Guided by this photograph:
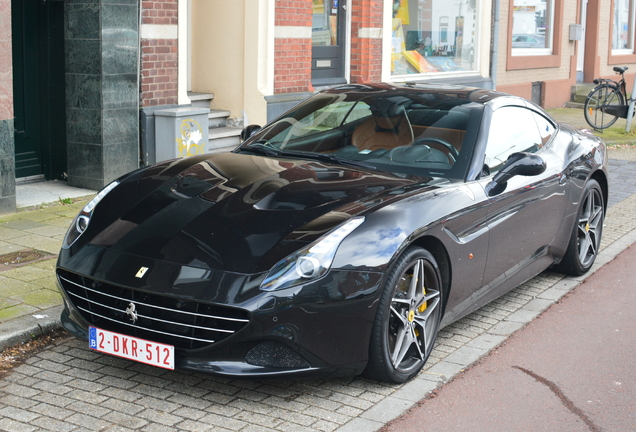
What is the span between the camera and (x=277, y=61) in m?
11.9

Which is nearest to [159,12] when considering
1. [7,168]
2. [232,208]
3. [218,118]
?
[218,118]

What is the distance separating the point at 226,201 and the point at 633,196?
7346 mm

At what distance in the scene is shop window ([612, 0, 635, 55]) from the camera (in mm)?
23828

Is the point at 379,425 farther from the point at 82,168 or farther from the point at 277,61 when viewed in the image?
the point at 277,61

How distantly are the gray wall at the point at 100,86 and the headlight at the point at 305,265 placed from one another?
566 cm

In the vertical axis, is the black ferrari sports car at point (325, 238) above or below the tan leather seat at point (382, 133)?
below

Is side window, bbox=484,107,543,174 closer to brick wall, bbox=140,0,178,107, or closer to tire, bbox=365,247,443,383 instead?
tire, bbox=365,247,443,383

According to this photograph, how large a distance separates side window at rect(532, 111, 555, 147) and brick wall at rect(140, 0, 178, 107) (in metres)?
5.09

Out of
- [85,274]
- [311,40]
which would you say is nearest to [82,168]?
[311,40]

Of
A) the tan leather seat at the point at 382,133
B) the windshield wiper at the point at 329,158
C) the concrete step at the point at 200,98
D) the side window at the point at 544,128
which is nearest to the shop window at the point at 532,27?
the concrete step at the point at 200,98

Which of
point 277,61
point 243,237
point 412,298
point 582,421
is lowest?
point 582,421

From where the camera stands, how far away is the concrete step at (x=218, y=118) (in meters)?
11.5

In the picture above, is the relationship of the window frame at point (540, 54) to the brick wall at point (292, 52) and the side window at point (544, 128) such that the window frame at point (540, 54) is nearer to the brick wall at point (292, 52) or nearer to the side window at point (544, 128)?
the brick wall at point (292, 52)

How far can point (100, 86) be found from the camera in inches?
360
